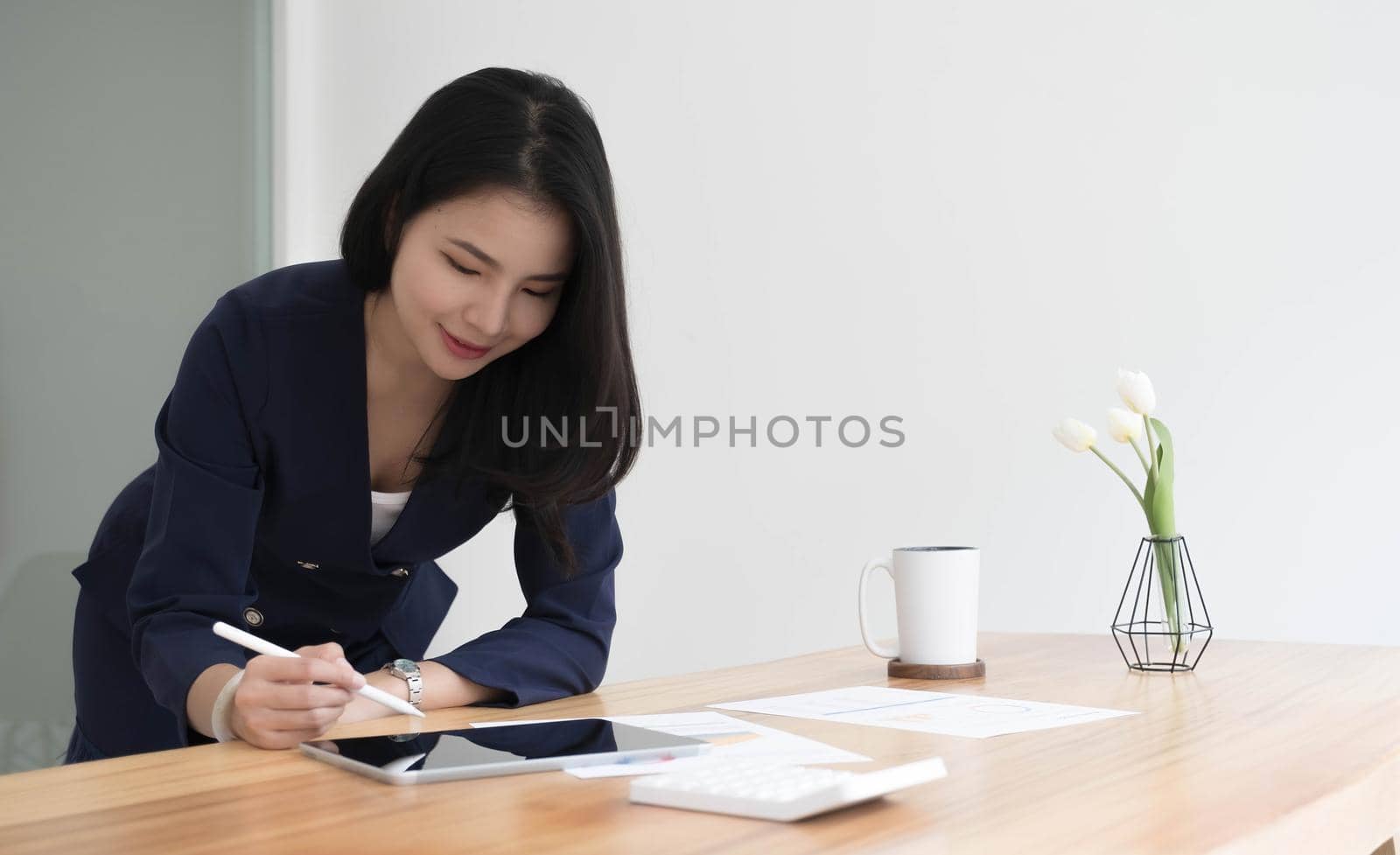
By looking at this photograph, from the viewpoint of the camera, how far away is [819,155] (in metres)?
2.66

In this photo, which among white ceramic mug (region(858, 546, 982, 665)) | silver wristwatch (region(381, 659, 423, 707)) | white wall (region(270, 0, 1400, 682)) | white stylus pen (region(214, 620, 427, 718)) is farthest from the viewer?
white wall (region(270, 0, 1400, 682))

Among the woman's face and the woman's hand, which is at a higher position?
the woman's face

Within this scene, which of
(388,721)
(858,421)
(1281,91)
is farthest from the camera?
(858,421)

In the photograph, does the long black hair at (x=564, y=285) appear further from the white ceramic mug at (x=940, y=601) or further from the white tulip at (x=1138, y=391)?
the white tulip at (x=1138, y=391)

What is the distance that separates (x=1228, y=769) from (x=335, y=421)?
2.92 feet

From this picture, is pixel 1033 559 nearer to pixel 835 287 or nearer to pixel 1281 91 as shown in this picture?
pixel 835 287

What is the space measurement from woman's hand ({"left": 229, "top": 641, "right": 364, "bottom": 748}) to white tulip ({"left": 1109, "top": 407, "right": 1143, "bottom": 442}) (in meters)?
0.77

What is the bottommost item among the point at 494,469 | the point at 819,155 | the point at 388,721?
the point at 388,721

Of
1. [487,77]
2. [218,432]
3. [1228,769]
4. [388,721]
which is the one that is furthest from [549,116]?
[1228,769]

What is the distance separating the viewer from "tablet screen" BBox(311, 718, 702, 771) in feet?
2.39

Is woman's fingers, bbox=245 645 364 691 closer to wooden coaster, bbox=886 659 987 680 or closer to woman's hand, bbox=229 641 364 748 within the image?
woman's hand, bbox=229 641 364 748

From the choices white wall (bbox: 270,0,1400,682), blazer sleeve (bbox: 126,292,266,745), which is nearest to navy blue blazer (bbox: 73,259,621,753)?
blazer sleeve (bbox: 126,292,266,745)

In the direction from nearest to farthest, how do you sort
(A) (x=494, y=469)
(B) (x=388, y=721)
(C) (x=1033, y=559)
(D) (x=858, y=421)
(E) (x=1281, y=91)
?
(B) (x=388, y=721)
(A) (x=494, y=469)
(E) (x=1281, y=91)
(C) (x=1033, y=559)
(D) (x=858, y=421)

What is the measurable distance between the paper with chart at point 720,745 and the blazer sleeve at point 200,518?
11.6 inches
